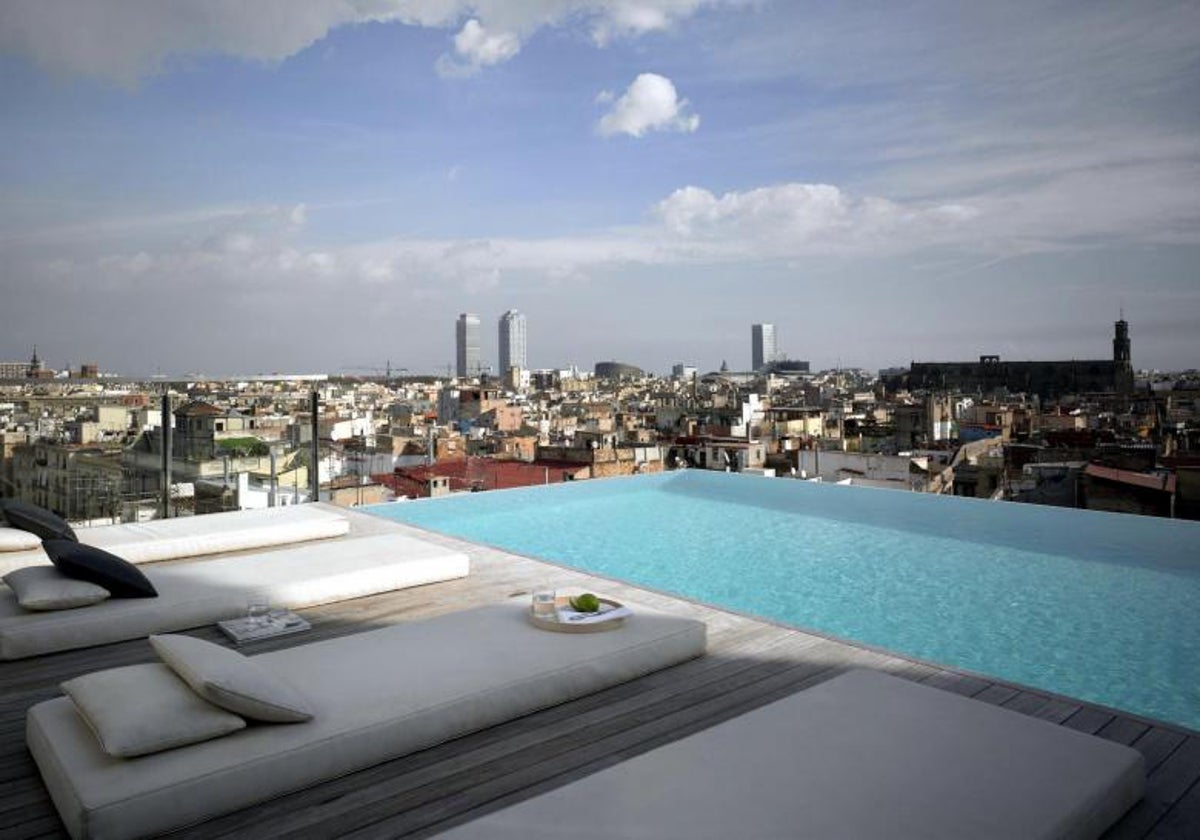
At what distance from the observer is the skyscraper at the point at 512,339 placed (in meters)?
61.9

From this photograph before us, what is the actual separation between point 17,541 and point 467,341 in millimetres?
59452

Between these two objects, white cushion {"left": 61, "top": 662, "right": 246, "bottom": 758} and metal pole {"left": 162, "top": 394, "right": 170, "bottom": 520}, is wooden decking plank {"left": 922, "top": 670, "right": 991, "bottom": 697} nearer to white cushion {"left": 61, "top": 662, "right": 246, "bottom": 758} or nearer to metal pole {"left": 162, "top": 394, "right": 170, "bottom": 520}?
white cushion {"left": 61, "top": 662, "right": 246, "bottom": 758}

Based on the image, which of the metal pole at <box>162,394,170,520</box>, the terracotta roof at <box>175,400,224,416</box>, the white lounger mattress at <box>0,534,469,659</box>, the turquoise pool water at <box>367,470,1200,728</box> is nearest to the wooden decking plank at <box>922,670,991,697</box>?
the turquoise pool water at <box>367,470,1200,728</box>

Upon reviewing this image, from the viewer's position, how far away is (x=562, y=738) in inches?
95.8

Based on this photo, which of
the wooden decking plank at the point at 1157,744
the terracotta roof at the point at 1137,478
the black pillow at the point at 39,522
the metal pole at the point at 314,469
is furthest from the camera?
the terracotta roof at the point at 1137,478

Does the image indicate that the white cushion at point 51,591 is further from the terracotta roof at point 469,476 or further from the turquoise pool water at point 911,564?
the terracotta roof at point 469,476

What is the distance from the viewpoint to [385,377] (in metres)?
22.7

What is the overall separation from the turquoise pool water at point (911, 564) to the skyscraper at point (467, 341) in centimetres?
5134

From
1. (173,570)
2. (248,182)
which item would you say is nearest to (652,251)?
(248,182)

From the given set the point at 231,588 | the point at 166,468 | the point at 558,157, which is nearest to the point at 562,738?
the point at 231,588

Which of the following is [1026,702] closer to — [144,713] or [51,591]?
[144,713]

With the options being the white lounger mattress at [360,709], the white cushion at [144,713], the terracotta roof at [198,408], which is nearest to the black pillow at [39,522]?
the white lounger mattress at [360,709]

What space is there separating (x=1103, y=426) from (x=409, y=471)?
12.8 meters

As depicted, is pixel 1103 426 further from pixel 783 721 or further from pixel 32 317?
pixel 32 317
